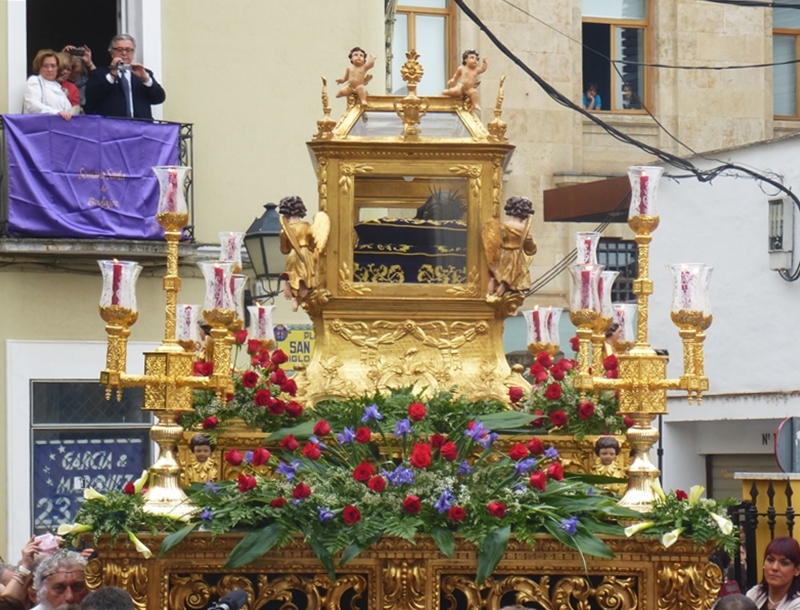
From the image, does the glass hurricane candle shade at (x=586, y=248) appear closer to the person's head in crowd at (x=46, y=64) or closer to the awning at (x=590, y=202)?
the person's head in crowd at (x=46, y=64)

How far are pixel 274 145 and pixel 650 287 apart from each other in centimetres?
735

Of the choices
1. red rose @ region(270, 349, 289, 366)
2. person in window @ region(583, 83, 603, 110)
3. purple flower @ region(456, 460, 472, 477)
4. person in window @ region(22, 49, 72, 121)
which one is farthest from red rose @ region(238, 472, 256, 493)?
person in window @ region(583, 83, 603, 110)

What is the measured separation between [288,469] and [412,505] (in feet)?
1.90

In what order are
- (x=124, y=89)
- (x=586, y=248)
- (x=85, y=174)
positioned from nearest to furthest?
(x=586, y=248) → (x=85, y=174) → (x=124, y=89)

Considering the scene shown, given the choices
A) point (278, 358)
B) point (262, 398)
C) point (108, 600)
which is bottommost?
point (108, 600)

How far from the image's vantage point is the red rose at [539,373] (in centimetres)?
984

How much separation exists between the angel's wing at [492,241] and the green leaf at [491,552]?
5.65ft

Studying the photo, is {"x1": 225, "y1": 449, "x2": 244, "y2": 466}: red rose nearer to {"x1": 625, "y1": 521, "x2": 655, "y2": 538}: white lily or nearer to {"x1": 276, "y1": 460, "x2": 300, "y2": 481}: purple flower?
{"x1": 276, "y1": 460, "x2": 300, "y2": 481}: purple flower

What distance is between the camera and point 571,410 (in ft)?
31.5

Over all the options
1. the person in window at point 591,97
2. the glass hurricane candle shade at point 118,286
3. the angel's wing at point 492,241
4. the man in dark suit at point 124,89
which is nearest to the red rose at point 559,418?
the angel's wing at point 492,241

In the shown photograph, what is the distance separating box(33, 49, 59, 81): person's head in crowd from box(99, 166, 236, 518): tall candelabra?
19.6ft

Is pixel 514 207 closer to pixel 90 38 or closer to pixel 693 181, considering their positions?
pixel 90 38

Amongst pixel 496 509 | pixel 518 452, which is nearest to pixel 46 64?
pixel 518 452

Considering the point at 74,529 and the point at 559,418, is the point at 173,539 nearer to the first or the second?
the point at 74,529
